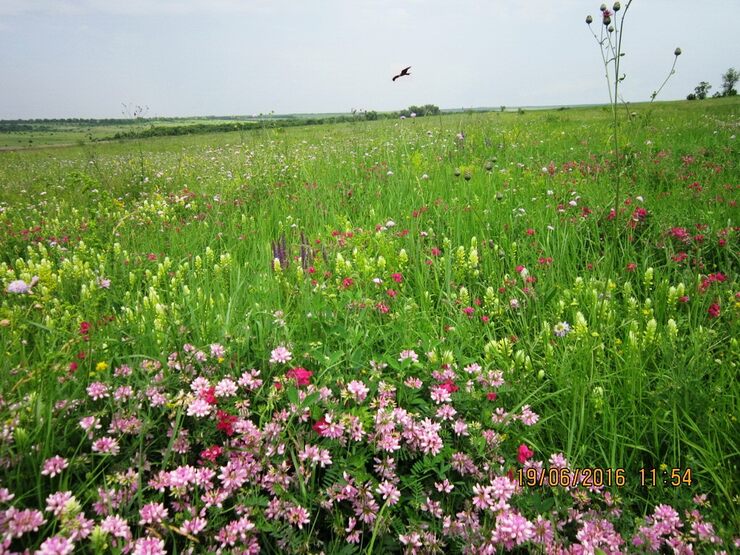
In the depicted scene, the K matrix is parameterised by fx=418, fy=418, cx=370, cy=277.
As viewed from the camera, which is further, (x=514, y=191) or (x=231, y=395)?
(x=514, y=191)

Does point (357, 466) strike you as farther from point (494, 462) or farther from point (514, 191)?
point (514, 191)

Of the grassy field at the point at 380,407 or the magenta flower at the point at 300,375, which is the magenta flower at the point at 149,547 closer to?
the grassy field at the point at 380,407

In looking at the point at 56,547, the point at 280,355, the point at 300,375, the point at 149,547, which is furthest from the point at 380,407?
the point at 56,547

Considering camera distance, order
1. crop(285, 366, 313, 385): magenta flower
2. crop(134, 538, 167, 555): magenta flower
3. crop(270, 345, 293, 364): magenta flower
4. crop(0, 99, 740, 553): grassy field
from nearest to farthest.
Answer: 1. crop(134, 538, 167, 555): magenta flower
2. crop(0, 99, 740, 553): grassy field
3. crop(285, 366, 313, 385): magenta flower
4. crop(270, 345, 293, 364): magenta flower

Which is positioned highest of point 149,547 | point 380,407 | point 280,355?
point 280,355

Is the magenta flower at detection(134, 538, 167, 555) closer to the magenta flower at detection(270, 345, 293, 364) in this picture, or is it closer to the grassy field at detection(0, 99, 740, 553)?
the grassy field at detection(0, 99, 740, 553)

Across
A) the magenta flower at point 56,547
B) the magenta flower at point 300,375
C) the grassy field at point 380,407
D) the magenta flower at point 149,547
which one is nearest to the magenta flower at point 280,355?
the grassy field at point 380,407

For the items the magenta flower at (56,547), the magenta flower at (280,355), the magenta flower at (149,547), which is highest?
the magenta flower at (280,355)

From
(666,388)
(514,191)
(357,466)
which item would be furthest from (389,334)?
(514,191)

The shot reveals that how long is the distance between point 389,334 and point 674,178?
5.89m

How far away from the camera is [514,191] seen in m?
5.59

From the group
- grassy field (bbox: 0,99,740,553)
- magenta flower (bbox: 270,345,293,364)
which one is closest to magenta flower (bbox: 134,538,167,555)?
grassy field (bbox: 0,99,740,553)

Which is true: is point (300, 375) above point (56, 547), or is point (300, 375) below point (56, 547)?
above

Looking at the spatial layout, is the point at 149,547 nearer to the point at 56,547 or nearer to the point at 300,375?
the point at 56,547
